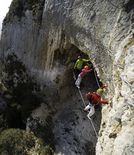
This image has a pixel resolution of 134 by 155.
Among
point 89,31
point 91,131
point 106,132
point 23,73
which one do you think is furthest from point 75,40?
point 106,132

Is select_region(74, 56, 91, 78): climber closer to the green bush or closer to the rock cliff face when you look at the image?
the rock cliff face

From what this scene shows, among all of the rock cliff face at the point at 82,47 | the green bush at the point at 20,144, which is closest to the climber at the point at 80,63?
the rock cliff face at the point at 82,47

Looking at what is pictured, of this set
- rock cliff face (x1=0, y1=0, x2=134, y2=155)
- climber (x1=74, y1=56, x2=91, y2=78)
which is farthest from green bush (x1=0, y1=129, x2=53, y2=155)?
climber (x1=74, y1=56, x2=91, y2=78)

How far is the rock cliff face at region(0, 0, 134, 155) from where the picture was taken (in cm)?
1560

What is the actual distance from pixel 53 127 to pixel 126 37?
10.8 m

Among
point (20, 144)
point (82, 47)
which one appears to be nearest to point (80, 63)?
point (82, 47)

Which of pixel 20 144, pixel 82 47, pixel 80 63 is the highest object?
pixel 82 47

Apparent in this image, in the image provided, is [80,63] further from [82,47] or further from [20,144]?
[20,144]

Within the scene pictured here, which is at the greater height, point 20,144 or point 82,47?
point 82,47

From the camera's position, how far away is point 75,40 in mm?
25156

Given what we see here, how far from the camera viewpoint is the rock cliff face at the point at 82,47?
51.2 feet

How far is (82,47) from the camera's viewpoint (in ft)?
80.5

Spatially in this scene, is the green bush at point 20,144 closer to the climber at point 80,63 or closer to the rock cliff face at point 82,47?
the rock cliff face at point 82,47

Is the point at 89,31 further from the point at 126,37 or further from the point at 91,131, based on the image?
the point at 91,131
